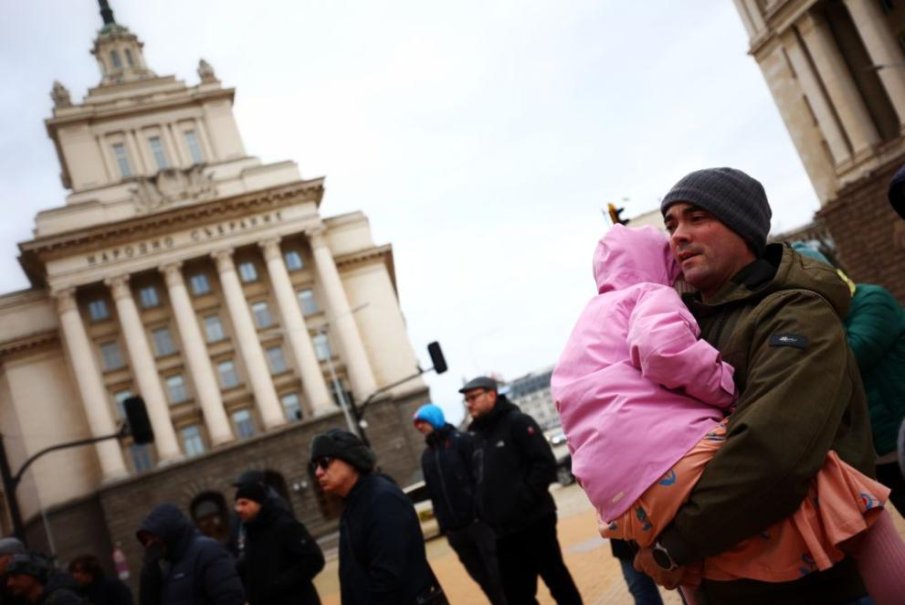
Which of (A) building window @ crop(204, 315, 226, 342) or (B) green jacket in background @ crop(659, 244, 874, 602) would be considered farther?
(A) building window @ crop(204, 315, 226, 342)

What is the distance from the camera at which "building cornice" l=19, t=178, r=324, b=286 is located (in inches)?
1839

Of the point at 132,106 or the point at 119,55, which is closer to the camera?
the point at 132,106

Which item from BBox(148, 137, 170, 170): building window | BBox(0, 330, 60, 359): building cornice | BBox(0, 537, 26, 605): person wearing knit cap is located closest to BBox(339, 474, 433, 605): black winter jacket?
BBox(0, 537, 26, 605): person wearing knit cap

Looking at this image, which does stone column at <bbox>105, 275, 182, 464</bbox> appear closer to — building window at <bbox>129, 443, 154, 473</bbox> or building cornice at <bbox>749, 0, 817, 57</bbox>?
building window at <bbox>129, 443, 154, 473</bbox>

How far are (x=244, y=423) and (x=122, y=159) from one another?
19574 mm

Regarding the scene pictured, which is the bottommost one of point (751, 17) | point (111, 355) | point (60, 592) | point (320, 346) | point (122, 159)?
point (60, 592)

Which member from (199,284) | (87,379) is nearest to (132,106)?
(199,284)

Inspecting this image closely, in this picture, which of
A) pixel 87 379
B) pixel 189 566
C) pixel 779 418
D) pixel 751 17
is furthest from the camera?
pixel 87 379

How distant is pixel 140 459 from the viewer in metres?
47.3

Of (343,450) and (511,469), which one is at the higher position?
(343,450)

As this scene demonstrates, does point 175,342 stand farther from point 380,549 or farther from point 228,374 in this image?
point 380,549

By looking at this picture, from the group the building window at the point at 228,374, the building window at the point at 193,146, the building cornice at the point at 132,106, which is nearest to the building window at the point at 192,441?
the building window at the point at 228,374

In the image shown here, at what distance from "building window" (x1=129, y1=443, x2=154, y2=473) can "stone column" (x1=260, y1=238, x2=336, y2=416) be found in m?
9.44

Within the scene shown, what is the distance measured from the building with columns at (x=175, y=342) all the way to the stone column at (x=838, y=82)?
29.1 metres
